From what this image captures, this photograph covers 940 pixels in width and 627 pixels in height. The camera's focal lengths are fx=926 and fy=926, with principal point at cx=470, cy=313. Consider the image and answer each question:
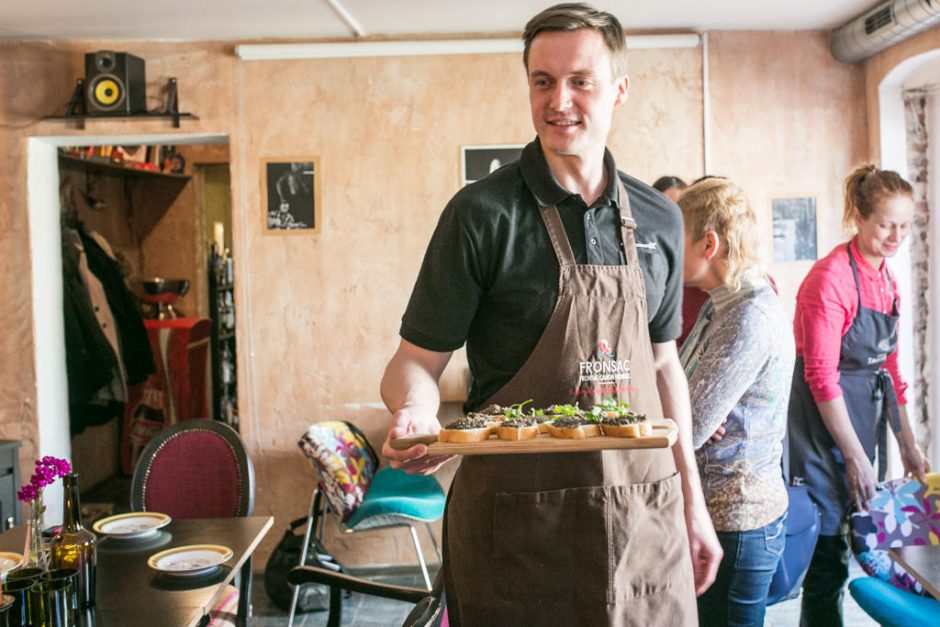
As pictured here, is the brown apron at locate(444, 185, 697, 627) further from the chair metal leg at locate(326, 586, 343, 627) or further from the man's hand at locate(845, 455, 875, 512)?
the man's hand at locate(845, 455, 875, 512)

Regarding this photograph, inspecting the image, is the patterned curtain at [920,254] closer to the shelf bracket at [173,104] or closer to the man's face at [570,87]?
the man's face at [570,87]

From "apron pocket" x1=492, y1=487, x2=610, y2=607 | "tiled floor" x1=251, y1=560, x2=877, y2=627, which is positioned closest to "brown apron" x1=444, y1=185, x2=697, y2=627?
"apron pocket" x1=492, y1=487, x2=610, y2=607

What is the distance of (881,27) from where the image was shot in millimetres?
4238

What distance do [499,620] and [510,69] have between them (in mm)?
3650

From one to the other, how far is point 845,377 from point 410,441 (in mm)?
2178

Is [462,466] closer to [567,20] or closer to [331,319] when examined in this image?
[567,20]

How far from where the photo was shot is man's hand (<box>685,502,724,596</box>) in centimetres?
192

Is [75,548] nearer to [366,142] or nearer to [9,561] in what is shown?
[9,561]

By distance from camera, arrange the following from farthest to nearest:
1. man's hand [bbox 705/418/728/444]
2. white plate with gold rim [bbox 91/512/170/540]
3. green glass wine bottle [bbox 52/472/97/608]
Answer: white plate with gold rim [bbox 91/512/170/540]
man's hand [bbox 705/418/728/444]
green glass wine bottle [bbox 52/472/97/608]

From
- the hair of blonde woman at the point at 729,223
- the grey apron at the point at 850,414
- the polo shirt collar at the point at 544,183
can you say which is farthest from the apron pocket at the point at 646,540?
the grey apron at the point at 850,414

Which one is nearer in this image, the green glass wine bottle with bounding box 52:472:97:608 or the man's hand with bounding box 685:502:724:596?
the man's hand with bounding box 685:502:724:596

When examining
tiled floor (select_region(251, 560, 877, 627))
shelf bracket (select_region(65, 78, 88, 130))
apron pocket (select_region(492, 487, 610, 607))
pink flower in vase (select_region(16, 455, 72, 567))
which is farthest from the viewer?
shelf bracket (select_region(65, 78, 88, 130))

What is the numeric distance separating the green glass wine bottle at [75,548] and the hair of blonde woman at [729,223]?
165 centimetres

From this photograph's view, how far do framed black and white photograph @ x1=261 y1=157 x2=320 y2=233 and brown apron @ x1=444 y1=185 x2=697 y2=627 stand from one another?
331 centimetres
